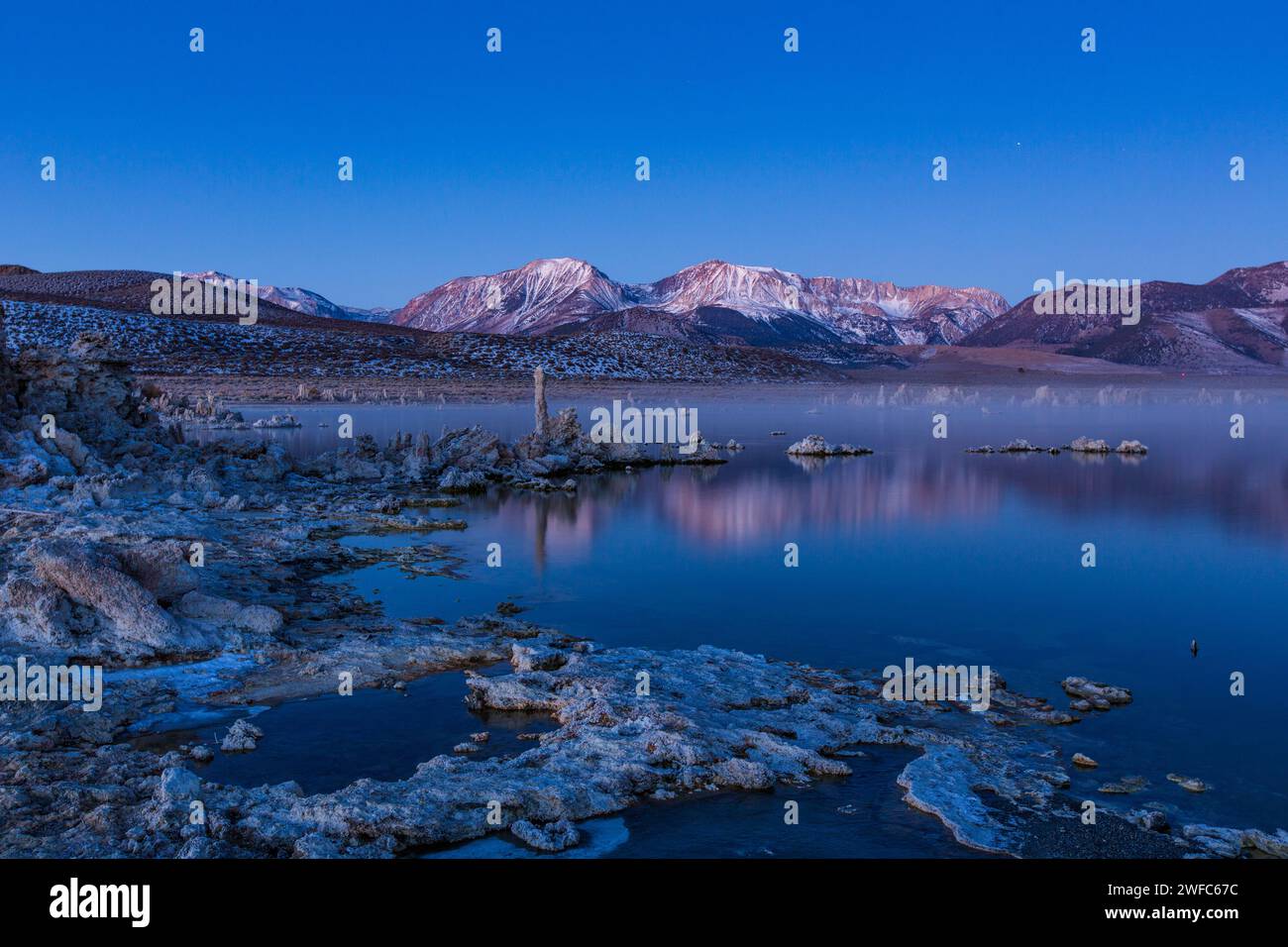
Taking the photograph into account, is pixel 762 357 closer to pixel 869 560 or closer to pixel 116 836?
pixel 869 560

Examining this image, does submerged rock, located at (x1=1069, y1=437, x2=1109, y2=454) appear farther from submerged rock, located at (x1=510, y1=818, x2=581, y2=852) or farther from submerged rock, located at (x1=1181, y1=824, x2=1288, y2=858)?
submerged rock, located at (x1=510, y1=818, x2=581, y2=852)

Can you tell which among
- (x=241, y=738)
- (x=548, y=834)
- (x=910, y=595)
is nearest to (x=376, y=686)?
(x=241, y=738)

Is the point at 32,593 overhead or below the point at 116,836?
overhead

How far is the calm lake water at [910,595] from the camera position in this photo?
607cm

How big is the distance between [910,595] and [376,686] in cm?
659

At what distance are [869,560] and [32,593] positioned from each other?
10049 millimetres

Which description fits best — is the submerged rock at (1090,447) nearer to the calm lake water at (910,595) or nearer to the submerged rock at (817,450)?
the calm lake water at (910,595)

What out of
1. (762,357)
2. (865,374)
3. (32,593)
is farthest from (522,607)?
(865,374)

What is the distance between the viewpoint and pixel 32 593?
8195mm

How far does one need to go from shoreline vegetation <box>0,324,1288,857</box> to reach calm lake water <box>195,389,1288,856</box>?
0.30 metres

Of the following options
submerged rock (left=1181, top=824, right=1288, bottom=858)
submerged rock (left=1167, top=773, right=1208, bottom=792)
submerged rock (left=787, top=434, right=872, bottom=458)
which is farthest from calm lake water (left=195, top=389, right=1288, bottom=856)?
submerged rock (left=787, top=434, right=872, bottom=458)

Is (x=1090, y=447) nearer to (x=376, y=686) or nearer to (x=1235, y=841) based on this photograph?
(x=1235, y=841)

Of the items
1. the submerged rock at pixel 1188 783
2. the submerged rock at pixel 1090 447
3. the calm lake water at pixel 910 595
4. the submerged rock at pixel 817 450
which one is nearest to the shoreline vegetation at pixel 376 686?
the calm lake water at pixel 910 595

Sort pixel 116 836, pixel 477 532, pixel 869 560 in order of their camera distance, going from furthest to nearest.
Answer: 1. pixel 477 532
2. pixel 869 560
3. pixel 116 836
